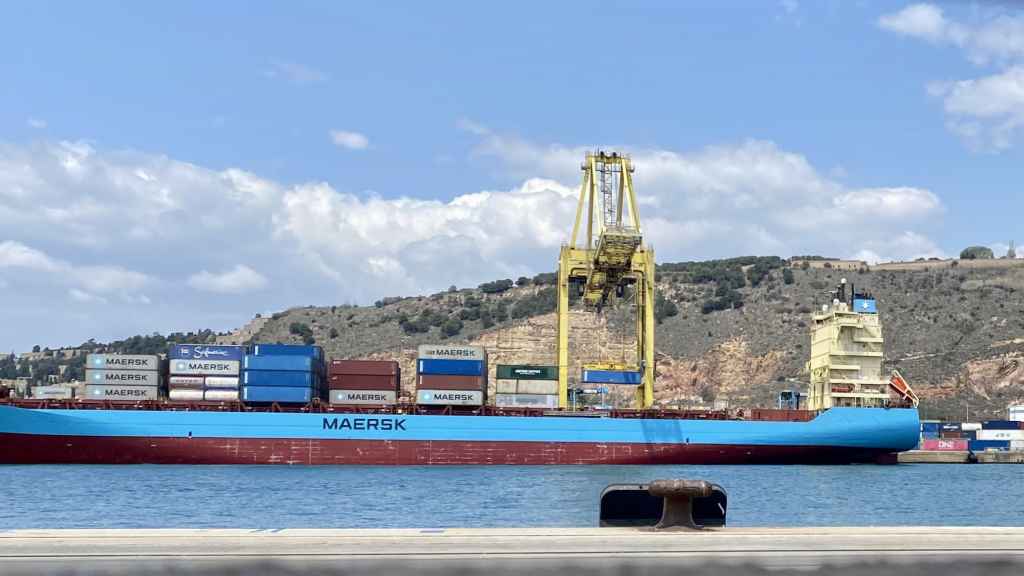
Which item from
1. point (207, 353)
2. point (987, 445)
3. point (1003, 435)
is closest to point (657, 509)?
point (207, 353)

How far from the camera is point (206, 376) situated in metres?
51.0

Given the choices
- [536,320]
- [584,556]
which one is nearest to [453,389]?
[584,556]

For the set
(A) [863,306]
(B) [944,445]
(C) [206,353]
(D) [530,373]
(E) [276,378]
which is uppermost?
(A) [863,306]

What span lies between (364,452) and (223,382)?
740cm

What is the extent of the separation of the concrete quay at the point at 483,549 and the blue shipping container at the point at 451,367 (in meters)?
40.8

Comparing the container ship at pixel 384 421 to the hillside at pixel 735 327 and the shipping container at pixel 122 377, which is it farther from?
the hillside at pixel 735 327

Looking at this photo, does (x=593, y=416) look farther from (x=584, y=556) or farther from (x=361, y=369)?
(x=584, y=556)

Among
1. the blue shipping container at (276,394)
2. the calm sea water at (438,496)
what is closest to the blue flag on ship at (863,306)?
the calm sea water at (438,496)

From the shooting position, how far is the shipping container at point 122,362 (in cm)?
5066

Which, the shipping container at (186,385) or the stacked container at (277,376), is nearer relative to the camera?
the stacked container at (277,376)

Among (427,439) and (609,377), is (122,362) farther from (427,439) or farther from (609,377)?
(609,377)

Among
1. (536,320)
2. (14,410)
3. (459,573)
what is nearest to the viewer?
(459,573)

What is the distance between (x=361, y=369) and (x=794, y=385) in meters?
55.4

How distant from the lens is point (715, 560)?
30.2ft
